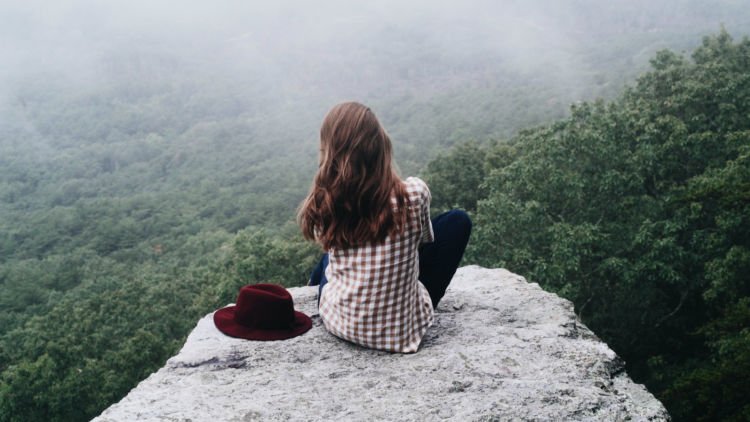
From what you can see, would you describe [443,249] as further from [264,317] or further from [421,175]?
[421,175]

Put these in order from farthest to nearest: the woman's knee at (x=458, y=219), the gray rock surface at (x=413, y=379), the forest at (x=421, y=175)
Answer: the forest at (x=421, y=175) < the woman's knee at (x=458, y=219) < the gray rock surface at (x=413, y=379)

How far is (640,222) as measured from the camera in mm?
14094

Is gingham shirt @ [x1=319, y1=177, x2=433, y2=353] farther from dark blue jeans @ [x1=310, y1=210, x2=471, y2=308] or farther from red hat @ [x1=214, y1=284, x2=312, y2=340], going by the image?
red hat @ [x1=214, y1=284, x2=312, y2=340]

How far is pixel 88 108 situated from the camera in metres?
129

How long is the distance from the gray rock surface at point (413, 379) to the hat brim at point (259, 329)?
46 mm

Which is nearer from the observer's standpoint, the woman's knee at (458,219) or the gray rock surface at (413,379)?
the gray rock surface at (413,379)

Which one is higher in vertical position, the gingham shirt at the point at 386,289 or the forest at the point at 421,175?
the gingham shirt at the point at 386,289

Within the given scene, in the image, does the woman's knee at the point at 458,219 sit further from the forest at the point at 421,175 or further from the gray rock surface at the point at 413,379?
the forest at the point at 421,175

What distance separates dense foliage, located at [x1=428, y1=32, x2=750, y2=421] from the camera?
12700 millimetres

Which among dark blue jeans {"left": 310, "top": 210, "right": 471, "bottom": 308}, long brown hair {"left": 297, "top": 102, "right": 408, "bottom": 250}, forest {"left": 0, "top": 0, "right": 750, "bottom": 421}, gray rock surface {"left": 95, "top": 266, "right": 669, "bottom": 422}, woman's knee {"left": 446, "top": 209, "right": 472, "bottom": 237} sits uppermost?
→ long brown hair {"left": 297, "top": 102, "right": 408, "bottom": 250}

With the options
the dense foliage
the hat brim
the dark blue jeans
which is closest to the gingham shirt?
the dark blue jeans

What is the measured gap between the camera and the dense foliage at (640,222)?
500 inches

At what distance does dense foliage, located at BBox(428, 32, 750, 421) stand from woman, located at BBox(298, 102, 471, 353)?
9305 millimetres

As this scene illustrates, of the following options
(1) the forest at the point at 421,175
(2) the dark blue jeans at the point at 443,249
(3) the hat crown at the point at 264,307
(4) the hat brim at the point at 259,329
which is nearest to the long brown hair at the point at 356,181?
(2) the dark blue jeans at the point at 443,249
